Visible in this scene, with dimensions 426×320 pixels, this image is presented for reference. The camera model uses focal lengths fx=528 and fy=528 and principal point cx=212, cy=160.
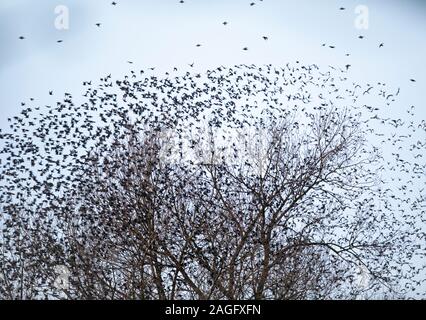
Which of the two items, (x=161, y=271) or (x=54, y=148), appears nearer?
(x=161, y=271)

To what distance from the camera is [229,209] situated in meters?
10.3

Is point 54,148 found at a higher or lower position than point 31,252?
higher

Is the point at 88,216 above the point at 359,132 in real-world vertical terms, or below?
below

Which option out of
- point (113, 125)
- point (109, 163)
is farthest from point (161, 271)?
point (113, 125)

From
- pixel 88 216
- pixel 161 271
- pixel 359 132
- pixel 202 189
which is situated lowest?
pixel 161 271

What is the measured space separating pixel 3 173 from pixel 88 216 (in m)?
2.25

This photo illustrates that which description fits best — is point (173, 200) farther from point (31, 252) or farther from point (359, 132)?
point (359, 132)

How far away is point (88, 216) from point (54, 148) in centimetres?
190

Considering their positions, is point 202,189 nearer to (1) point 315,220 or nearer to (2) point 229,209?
(2) point 229,209
